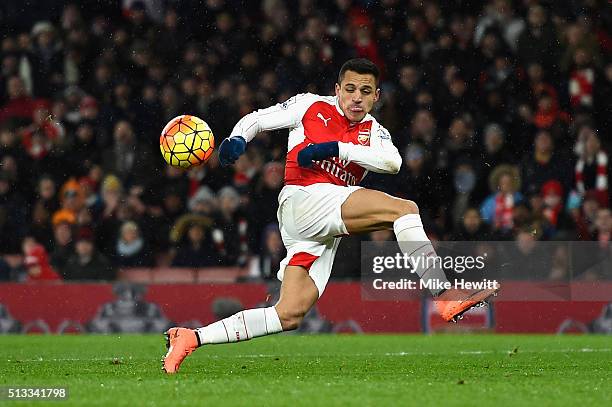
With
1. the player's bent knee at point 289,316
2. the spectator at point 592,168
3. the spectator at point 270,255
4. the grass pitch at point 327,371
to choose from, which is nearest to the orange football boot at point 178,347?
the grass pitch at point 327,371

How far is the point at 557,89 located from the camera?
1483 centimetres

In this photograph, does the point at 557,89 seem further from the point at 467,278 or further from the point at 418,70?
the point at 467,278

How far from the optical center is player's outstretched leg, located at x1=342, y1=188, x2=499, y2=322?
24.0 ft

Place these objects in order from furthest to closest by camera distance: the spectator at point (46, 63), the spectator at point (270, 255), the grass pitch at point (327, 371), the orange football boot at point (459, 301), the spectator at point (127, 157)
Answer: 1. the spectator at point (46, 63)
2. the spectator at point (127, 157)
3. the spectator at point (270, 255)
4. the orange football boot at point (459, 301)
5. the grass pitch at point (327, 371)

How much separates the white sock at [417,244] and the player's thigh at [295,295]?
756 mm

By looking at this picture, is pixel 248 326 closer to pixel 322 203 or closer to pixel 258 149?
pixel 322 203

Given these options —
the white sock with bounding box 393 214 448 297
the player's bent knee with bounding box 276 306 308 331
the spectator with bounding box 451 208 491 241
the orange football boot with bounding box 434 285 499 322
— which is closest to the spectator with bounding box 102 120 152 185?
the spectator with bounding box 451 208 491 241

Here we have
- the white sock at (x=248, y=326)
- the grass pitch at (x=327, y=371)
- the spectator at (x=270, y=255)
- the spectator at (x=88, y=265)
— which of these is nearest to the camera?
the grass pitch at (x=327, y=371)

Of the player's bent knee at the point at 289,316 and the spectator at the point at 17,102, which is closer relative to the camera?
the player's bent knee at the point at 289,316

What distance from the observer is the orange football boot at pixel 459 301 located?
287 inches

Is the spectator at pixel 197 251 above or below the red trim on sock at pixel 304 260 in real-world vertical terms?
below

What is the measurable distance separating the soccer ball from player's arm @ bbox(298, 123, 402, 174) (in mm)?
728

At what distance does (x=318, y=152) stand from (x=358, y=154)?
253 mm

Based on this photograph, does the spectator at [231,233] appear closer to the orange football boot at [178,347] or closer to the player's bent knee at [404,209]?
the orange football boot at [178,347]
